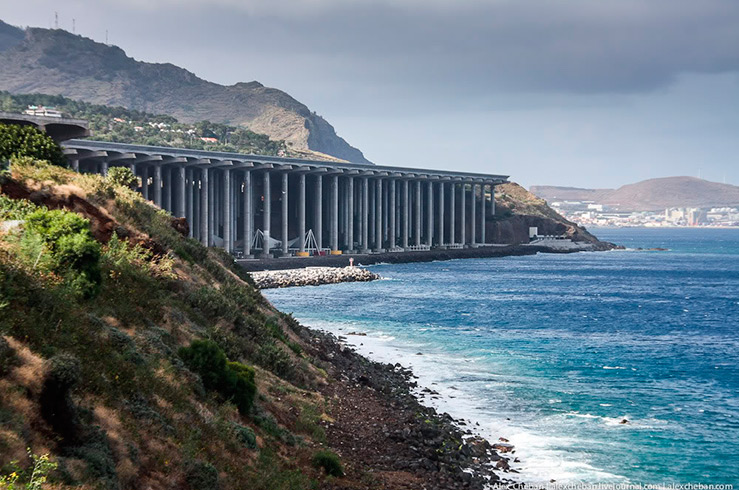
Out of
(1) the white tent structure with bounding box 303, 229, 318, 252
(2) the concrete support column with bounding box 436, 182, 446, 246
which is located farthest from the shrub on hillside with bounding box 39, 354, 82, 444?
(2) the concrete support column with bounding box 436, 182, 446, 246

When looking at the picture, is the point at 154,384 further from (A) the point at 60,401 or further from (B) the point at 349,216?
(B) the point at 349,216

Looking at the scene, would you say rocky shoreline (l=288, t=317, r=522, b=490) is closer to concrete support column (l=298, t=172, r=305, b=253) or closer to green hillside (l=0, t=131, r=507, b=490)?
green hillside (l=0, t=131, r=507, b=490)

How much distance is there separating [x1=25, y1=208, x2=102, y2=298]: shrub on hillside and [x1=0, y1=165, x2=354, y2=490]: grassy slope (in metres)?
0.66

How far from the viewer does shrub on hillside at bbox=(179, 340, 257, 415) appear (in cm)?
2414

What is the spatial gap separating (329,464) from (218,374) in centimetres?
477

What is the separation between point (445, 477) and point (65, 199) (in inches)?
739

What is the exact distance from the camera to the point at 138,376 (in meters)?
20.5

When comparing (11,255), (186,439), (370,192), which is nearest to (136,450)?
(186,439)

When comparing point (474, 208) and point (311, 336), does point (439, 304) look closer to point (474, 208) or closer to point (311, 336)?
point (311, 336)

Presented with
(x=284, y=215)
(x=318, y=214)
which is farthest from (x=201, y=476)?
(x=318, y=214)

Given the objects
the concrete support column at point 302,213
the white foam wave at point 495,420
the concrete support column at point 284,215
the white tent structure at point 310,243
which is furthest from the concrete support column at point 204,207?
the white foam wave at point 495,420

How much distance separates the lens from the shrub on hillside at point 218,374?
79.2 feet

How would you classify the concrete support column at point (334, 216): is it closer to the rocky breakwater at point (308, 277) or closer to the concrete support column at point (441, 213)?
the rocky breakwater at point (308, 277)

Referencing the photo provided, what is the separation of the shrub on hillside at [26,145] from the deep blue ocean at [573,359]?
23.5m
